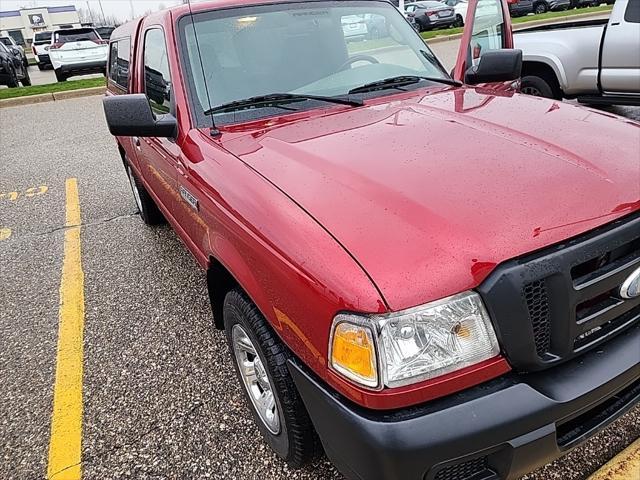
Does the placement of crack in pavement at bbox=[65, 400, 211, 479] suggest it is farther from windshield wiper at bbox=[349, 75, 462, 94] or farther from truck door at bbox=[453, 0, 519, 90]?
truck door at bbox=[453, 0, 519, 90]

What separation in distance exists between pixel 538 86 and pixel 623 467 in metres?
5.49

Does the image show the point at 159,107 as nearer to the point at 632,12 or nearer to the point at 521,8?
the point at 632,12

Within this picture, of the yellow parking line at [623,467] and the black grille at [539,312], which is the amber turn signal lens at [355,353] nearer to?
the black grille at [539,312]

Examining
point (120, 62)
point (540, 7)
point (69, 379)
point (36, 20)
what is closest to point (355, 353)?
point (69, 379)

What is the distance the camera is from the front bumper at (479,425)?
4.46ft

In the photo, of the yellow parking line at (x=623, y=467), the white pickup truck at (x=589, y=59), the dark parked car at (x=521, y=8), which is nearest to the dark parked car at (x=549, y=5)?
the dark parked car at (x=521, y=8)

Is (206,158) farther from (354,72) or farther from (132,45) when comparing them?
(132,45)

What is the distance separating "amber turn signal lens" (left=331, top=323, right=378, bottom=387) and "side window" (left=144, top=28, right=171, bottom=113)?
1810 mm

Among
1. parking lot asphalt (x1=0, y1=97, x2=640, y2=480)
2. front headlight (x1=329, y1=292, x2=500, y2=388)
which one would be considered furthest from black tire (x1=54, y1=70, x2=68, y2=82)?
front headlight (x1=329, y1=292, x2=500, y2=388)

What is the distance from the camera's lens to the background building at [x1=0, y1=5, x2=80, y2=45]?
6844 centimetres

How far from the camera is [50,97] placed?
12516 millimetres

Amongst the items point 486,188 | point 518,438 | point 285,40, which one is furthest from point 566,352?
point 285,40

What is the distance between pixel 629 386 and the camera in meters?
1.72

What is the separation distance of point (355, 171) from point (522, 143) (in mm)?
632
